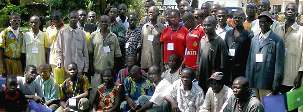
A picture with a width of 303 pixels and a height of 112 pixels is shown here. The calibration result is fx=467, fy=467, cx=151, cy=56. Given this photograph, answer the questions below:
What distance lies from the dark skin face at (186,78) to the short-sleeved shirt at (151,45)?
1731mm

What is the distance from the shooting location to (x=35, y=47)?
826 cm

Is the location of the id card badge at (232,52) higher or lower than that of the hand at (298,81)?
higher

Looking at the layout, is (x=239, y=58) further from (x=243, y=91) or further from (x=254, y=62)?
(x=243, y=91)

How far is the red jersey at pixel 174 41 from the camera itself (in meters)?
7.91

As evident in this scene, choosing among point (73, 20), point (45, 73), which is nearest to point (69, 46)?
point (73, 20)

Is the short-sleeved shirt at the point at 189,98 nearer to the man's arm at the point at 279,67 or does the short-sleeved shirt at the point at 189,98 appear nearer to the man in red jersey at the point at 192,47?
the man in red jersey at the point at 192,47

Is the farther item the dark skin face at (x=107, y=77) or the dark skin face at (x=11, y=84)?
the dark skin face at (x=107, y=77)

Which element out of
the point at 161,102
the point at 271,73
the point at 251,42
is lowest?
the point at 161,102

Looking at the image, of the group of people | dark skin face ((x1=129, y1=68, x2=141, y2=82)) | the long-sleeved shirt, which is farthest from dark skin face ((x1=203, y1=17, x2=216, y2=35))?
the long-sleeved shirt

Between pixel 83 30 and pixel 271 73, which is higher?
pixel 83 30

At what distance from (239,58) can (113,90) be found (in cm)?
202

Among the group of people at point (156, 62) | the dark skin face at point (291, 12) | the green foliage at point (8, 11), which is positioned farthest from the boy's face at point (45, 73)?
the green foliage at point (8, 11)

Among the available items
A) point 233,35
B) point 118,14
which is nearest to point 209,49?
point 233,35

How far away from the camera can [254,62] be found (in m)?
6.89
